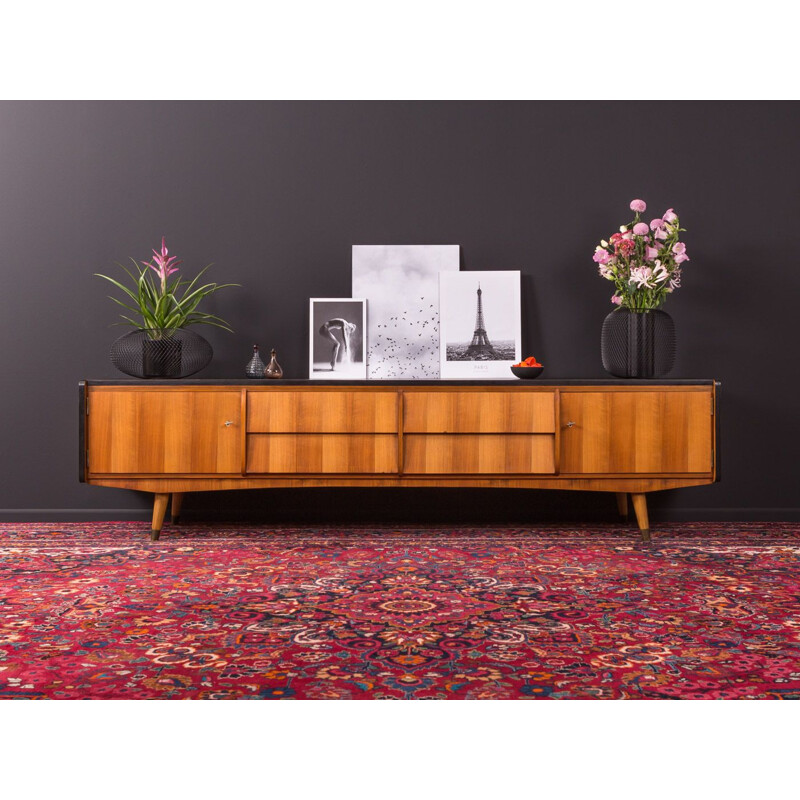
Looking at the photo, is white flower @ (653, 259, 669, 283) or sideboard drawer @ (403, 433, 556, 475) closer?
sideboard drawer @ (403, 433, 556, 475)

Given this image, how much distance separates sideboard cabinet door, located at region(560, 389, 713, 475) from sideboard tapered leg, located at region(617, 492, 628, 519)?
1.63 feet

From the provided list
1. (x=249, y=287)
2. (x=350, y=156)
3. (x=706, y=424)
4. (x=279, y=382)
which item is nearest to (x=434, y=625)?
(x=279, y=382)

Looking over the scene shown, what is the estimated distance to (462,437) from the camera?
325 cm

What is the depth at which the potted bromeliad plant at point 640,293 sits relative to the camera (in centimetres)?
346

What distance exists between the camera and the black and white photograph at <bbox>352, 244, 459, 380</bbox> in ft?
12.3

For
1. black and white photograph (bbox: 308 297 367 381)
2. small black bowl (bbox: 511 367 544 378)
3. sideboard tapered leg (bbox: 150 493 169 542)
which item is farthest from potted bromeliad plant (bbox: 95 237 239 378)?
small black bowl (bbox: 511 367 544 378)

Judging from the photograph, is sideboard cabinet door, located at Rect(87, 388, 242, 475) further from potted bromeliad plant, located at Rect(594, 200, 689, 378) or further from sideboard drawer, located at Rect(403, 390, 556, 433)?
potted bromeliad plant, located at Rect(594, 200, 689, 378)

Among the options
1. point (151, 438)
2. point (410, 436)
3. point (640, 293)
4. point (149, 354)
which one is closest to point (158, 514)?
point (151, 438)

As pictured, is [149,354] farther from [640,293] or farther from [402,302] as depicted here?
[640,293]

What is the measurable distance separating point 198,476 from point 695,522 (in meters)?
2.46

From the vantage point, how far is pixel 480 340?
3764mm

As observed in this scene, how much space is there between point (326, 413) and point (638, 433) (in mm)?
1381

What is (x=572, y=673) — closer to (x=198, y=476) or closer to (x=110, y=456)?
Answer: (x=198, y=476)

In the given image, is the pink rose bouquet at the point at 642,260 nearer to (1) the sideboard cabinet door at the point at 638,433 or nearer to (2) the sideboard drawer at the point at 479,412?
(1) the sideboard cabinet door at the point at 638,433
